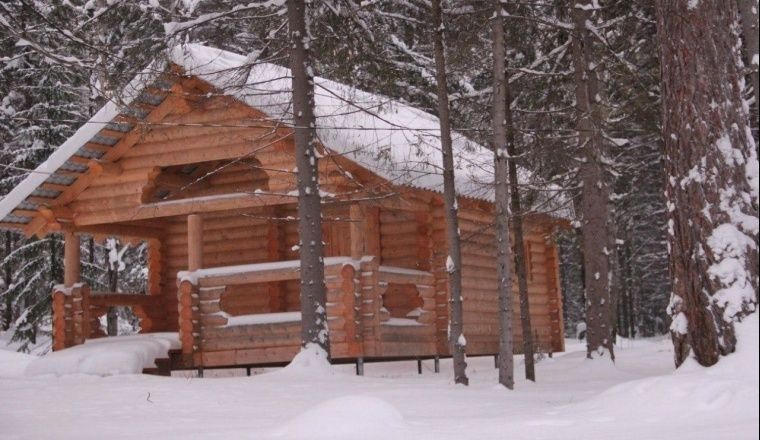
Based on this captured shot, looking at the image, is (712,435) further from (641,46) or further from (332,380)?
(641,46)

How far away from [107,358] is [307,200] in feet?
19.3

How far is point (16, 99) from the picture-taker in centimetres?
2619

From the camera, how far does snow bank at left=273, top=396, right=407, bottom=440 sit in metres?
6.83

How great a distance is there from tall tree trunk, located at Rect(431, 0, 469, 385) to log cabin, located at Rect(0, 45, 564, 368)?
45.9 inches

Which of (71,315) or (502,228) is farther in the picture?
(71,315)

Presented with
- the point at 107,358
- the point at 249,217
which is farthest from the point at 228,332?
the point at 249,217

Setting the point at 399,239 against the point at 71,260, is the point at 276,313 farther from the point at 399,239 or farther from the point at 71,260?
the point at 71,260

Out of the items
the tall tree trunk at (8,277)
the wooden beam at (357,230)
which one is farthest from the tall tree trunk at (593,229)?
the tall tree trunk at (8,277)

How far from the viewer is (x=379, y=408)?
727 cm

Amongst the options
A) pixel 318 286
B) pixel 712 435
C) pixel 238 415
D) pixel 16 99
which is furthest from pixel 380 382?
pixel 16 99

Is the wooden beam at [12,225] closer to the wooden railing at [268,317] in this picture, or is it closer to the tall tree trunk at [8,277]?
the wooden railing at [268,317]

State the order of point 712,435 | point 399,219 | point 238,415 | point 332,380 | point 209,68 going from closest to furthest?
point 712,435
point 238,415
point 332,380
point 209,68
point 399,219

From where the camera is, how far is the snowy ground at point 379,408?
641 cm

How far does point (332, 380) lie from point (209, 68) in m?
6.82
